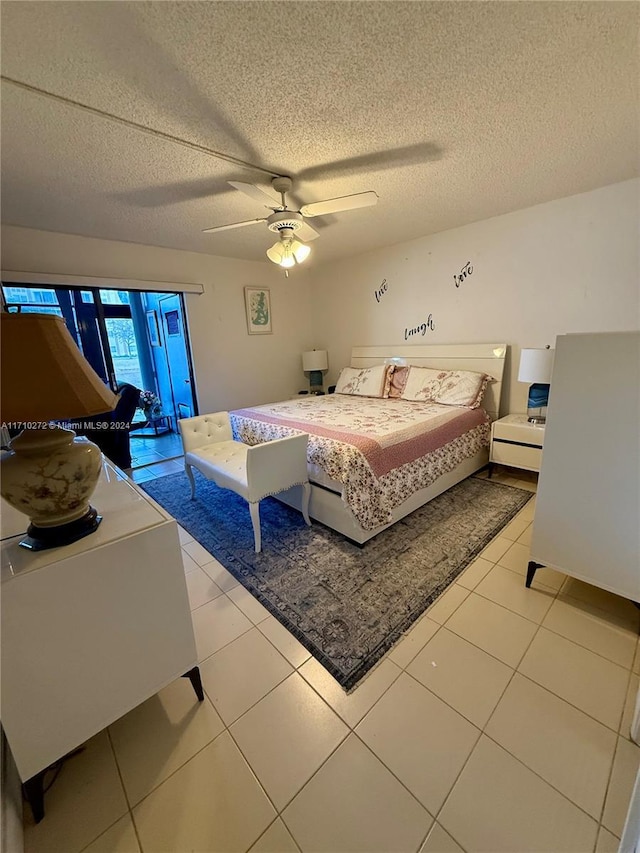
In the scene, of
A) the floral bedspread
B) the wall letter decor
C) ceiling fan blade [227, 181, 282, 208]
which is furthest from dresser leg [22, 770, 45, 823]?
the wall letter decor

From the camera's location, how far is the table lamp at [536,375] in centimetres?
258

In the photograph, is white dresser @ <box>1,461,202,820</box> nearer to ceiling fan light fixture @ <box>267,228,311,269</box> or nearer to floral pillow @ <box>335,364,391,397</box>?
ceiling fan light fixture @ <box>267,228,311,269</box>

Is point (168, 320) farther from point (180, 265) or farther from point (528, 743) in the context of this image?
point (528, 743)

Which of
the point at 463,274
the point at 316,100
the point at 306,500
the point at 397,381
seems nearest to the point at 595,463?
the point at 306,500

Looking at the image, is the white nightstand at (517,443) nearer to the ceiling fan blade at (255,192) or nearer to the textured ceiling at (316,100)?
the textured ceiling at (316,100)

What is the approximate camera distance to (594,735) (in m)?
1.12

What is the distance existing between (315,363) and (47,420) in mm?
4216

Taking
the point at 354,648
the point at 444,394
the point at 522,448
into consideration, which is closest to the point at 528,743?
the point at 354,648

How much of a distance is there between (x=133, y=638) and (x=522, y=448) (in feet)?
9.55

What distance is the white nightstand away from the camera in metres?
2.71

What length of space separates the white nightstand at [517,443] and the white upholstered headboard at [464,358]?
42cm

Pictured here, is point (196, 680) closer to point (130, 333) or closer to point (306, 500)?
point (306, 500)

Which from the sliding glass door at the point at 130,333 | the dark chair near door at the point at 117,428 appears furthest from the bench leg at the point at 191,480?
the sliding glass door at the point at 130,333

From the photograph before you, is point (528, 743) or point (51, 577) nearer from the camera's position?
point (51, 577)
